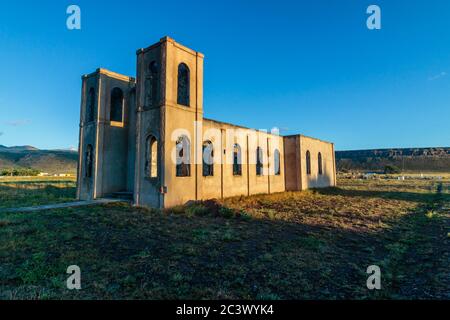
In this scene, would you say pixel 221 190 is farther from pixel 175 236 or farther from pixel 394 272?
pixel 394 272

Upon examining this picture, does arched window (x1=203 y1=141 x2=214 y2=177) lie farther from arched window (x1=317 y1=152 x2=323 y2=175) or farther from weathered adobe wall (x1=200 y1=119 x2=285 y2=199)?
arched window (x1=317 y1=152 x2=323 y2=175)

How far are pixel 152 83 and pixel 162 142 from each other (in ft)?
14.3

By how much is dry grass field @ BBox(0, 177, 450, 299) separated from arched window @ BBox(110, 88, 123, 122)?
28.1 ft

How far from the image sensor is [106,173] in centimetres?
1504

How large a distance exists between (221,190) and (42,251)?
1071 centimetres

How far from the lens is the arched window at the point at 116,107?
16.7 metres

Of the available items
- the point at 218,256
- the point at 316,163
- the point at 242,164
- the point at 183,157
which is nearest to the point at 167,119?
the point at 183,157

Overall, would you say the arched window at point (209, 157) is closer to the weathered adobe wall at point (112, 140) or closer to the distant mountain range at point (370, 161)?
the weathered adobe wall at point (112, 140)

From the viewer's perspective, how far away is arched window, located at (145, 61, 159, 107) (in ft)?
43.6

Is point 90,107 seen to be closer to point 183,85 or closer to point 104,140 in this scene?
point 104,140

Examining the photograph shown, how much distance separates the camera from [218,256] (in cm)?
563

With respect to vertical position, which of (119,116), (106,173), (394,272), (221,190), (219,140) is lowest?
(394,272)

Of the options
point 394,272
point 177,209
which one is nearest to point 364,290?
point 394,272
